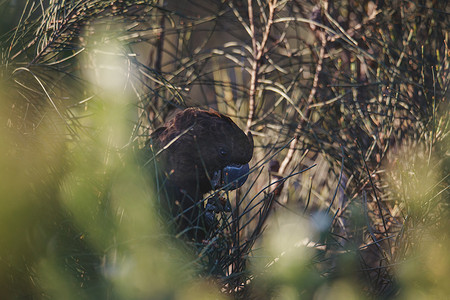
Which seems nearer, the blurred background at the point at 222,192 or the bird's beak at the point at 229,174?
the blurred background at the point at 222,192

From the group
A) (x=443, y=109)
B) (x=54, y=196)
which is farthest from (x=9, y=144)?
(x=443, y=109)

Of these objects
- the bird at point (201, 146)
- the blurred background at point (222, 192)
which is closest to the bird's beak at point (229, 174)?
the bird at point (201, 146)

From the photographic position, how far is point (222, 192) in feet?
3.53

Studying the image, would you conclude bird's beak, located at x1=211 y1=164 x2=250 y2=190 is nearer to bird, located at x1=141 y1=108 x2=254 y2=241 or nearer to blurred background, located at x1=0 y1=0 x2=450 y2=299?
bird, located at x1=141 y1=108 x2=254 y2=241

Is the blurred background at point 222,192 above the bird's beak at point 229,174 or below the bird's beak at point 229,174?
above

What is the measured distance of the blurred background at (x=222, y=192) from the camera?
2.12 feet

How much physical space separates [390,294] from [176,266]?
36cm

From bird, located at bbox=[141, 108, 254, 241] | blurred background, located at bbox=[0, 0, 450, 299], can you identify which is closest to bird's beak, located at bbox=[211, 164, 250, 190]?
bird, located at bbox=[141, 108, 254, 241]

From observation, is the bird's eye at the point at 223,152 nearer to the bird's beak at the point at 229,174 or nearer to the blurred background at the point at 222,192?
the bird's beak at the point at 229,174

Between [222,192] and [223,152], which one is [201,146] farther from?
[222,192]

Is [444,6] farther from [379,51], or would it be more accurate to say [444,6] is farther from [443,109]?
[443,109]

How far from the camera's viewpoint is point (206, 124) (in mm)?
1296

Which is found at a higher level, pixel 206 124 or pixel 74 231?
pixel 74 231

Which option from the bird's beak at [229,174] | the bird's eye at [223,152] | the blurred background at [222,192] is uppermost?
the blurred background at [222,192]
